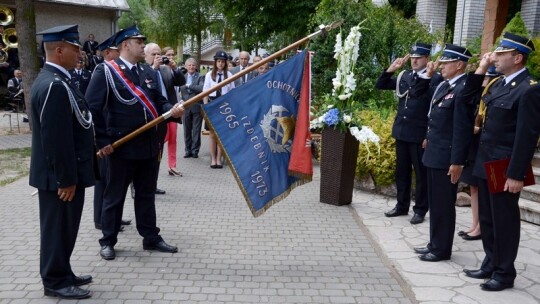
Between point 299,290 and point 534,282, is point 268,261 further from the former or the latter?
point 534,282

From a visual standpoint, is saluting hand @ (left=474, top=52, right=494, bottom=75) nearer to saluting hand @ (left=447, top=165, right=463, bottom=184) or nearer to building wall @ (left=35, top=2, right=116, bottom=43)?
saluting hand @ (left=447, top=165, right=463, bottom=184)

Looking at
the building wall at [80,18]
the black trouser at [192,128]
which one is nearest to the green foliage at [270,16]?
the building wall at [80,18]

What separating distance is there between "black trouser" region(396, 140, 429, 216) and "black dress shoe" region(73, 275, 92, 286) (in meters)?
3.94

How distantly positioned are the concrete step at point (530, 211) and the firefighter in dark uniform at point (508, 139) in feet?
7.29

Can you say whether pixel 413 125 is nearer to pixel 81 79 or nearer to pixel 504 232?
pixel 504 232

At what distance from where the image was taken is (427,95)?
19.5 ft

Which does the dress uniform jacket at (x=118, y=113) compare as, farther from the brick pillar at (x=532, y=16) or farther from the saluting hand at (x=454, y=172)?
the brick pillar at (x=532, y=16)

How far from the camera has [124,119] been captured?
4.66 meters

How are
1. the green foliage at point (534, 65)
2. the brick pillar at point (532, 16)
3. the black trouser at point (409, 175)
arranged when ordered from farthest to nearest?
the brick pillar at point (532, 16), the green foliage at point (534, 65), the black trouser at point (409, 175)

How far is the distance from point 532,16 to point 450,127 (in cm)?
802

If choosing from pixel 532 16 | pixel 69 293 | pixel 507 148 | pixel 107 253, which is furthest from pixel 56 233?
pixel 532 16

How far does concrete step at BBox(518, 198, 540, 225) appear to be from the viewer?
245 inches

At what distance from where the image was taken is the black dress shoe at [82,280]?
4.13m

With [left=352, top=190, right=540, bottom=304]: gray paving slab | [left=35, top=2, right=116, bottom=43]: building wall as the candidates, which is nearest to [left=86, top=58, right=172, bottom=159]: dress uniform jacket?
[left=352, top=190, right=540, bottom=304]: gray paving slab
